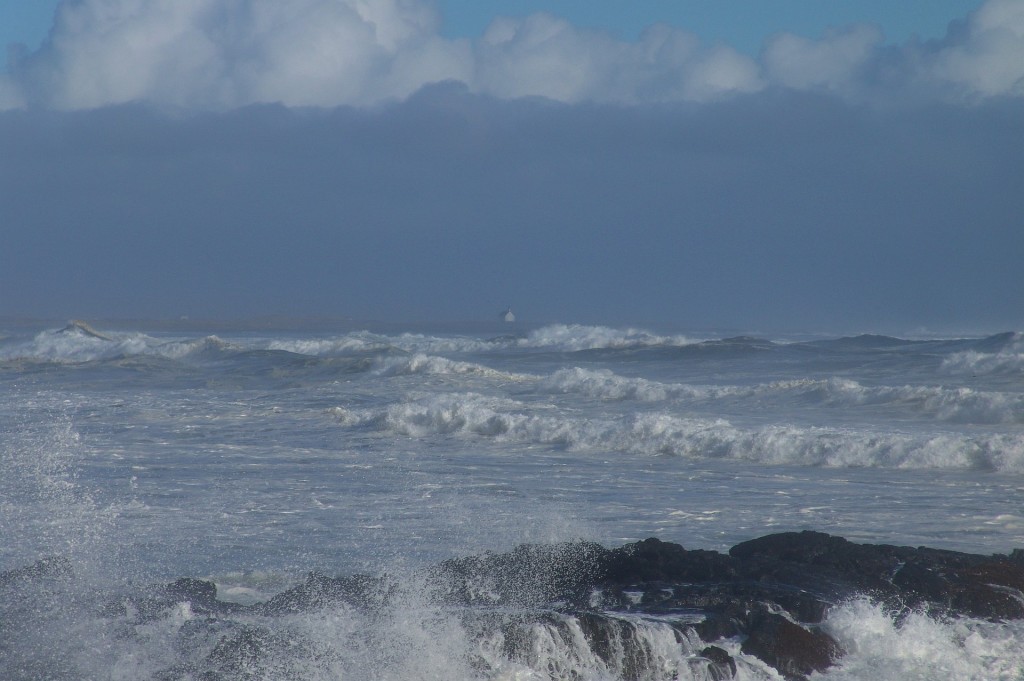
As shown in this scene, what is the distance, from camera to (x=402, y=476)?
10492 mm

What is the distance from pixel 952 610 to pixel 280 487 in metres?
6.42

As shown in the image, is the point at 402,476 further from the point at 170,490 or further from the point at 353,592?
the point at 353,592

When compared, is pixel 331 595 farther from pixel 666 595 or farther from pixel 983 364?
pixel 983 364

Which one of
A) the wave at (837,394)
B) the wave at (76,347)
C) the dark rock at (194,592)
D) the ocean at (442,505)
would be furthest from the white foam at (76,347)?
the dark rock at (194,592)

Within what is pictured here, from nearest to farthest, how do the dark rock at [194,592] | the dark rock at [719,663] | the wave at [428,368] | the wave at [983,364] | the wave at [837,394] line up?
the dark rock at [719,663] → the dark rock at [194,592] → the wave at [837,394] → the wave at [983,364] → the wave at [428,368]

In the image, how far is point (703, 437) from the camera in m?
12.1

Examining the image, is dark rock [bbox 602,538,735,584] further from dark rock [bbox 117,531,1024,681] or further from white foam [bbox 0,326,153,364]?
white foam [bbox 0,326,153,364]

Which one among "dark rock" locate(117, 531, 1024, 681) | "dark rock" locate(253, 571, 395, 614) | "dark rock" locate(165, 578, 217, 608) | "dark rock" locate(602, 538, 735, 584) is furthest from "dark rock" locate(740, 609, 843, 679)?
"dark rock" locate(165, 578, 217, 608)

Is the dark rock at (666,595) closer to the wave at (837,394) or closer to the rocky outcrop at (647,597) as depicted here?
the rocky outcrop at (647,597)

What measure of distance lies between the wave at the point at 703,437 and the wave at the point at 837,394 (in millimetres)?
2554

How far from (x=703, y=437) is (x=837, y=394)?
5.47 metres

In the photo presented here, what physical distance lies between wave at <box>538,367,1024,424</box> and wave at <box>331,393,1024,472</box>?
255 centimetres

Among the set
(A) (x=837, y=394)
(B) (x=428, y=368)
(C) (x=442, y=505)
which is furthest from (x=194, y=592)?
(B) (x=428, y=368)

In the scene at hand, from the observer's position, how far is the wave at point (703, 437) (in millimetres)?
10719
